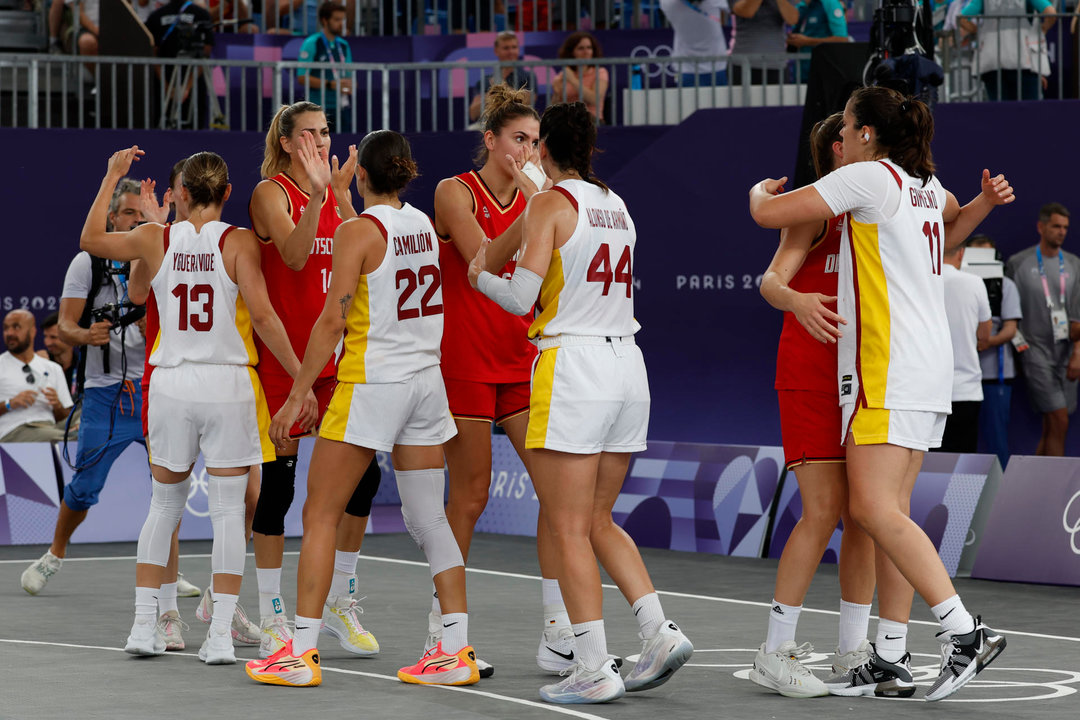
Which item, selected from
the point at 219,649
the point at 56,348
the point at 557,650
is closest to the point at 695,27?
the point at 56,348

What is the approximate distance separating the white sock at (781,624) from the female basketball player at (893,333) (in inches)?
16.6

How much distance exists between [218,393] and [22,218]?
7.98m

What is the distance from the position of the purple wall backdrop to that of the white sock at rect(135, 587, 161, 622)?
7.67 meters

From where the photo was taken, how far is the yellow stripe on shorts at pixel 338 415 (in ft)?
18.7

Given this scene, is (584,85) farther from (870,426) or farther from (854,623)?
(870,426)

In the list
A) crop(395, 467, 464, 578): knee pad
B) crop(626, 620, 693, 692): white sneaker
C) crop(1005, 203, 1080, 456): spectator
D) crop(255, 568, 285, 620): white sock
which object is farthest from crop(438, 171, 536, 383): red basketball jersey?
crop(1005, 203, 1080, 456): spectator

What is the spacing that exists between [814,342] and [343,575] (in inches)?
89.0

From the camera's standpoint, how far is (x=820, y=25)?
44.6 ft

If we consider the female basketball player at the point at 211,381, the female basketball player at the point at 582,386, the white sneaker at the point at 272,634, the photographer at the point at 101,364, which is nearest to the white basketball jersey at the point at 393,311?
the female basketball player at the point at 582,386

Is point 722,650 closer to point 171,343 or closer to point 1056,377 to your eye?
point 171,343

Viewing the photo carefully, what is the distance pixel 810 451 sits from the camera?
5.67 m

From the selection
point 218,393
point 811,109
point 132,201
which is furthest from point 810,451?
point 811,109

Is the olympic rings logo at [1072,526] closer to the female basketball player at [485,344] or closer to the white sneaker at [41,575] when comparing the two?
the female basketball player at [485,344]

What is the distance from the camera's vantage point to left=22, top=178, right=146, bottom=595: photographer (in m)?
8.13
